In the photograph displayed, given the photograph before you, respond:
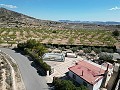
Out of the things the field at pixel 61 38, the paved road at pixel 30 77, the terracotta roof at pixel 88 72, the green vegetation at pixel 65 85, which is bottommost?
the paved road at pixel 30 77

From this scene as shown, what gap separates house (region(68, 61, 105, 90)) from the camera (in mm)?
25348

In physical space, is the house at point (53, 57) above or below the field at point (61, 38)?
below

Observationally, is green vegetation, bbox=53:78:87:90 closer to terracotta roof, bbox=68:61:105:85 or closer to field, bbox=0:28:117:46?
terracotta roof, bbox=68:61:105:85

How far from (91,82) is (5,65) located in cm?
1788

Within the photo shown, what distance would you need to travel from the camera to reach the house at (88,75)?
25.3 m

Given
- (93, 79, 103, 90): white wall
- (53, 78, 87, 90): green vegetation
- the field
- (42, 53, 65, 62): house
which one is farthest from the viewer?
the field

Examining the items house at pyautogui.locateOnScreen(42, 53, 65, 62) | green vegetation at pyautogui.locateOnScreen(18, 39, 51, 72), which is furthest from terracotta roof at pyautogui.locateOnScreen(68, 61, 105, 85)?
green vegetation at pyautogui.locateOnScreen(18, 39, 51, 72)

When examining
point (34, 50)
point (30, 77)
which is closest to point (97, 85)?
point (30, 77)

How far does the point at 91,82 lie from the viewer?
24953 mm

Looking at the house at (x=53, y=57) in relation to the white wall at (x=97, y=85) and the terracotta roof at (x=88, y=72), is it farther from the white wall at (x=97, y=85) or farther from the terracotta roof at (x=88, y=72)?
the white wall at (x=97, y=85)

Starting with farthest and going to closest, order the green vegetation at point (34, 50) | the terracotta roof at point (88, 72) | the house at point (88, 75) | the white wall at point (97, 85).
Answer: the green vegetation at point (34, 50) → the terracotta roof at point (88, 72) → the white wall at point (97, 85) → the house at point (88, 75)

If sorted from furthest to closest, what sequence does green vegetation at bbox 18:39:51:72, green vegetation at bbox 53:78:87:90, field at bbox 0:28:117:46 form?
field at bbox 0:28:117:46 → green vegetation at bbox 18:39:51:72 → green vegetation at bbox 53:78:87:90

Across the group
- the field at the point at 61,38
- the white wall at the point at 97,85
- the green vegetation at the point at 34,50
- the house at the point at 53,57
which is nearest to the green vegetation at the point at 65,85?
the white wall at the point at 97,85

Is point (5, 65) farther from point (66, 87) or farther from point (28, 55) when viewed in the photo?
point (66, 87)
